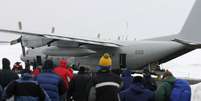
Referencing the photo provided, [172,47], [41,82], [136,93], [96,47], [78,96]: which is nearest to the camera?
[136,93]

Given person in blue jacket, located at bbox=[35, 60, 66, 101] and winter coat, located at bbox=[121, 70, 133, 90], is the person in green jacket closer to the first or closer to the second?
winter coat, located at bbox=[121, 70, 133, 90]

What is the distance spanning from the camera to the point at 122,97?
8211mm

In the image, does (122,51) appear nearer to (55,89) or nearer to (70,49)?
(70,49)

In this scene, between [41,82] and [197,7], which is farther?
[197,7]

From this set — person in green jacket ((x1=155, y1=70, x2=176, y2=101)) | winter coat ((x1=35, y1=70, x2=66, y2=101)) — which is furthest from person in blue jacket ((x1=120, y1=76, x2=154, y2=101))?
winter coat ((x1=35, y1=70, x2=66, y2=101))

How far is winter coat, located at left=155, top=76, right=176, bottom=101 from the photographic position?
8.69m

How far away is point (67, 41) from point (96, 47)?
7.37 feet

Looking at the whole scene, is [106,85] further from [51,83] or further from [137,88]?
[51,83]

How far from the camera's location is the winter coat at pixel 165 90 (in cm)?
869

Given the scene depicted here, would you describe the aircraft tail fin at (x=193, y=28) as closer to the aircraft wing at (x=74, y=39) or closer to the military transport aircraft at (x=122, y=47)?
the military transport aircraft at (x=122, y=47)

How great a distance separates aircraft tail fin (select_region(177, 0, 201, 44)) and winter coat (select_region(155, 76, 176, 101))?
18.6m

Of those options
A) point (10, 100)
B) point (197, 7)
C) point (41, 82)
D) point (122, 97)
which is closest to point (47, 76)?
point (41, 82)

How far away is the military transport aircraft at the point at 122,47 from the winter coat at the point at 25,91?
17.2 meters

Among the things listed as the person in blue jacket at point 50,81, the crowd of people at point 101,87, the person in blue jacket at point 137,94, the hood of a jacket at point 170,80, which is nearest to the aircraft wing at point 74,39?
the crowd of people at point 101,87
